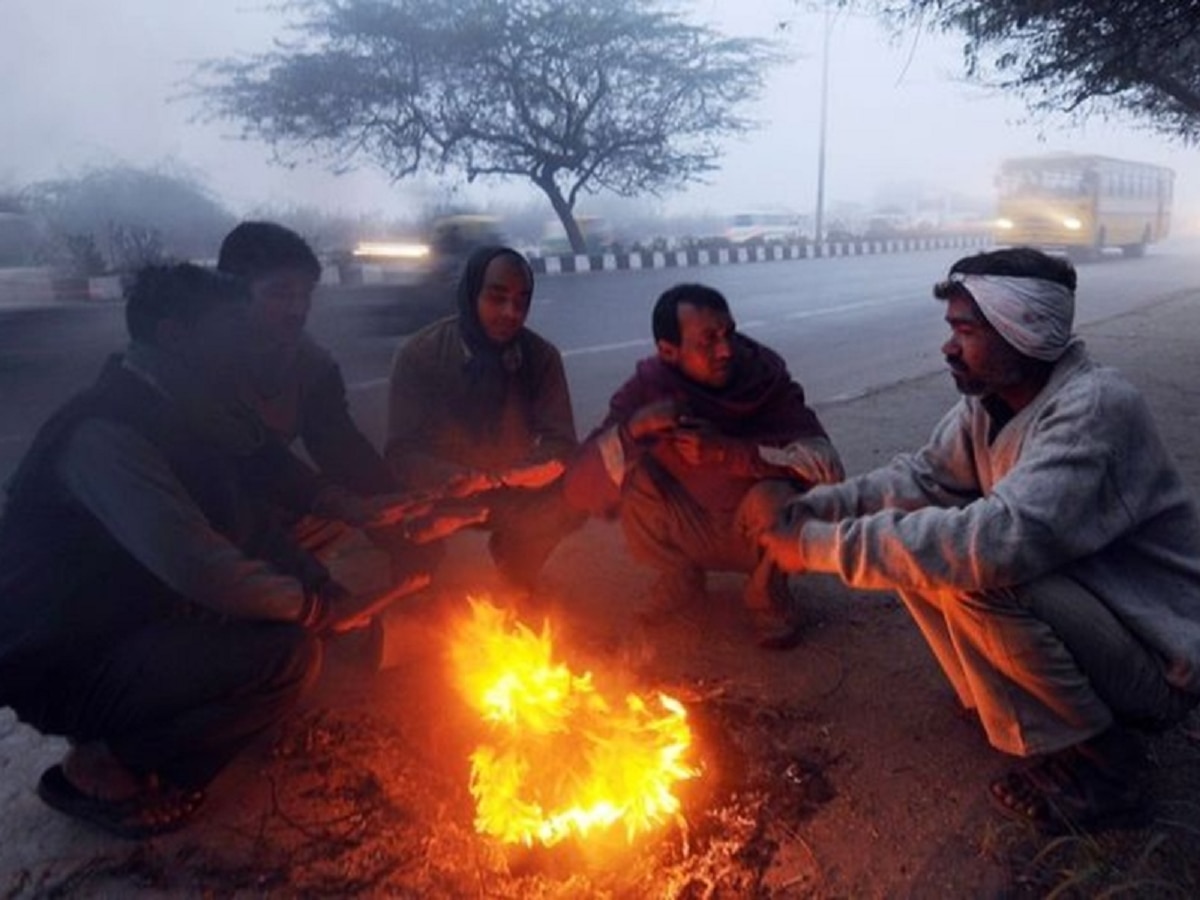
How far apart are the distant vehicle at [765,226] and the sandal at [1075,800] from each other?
3351 cm

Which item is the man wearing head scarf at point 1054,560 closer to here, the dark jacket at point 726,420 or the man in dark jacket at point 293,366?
the dark jacket at point 726,420

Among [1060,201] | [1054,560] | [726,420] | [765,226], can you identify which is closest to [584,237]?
[765,226]

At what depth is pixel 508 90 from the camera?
78.2ft

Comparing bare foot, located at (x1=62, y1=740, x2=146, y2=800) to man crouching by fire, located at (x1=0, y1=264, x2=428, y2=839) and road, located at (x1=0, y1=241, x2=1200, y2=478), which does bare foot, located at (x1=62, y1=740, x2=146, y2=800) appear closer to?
man crouching by fire, located at (x1=0, y1=264, x2=428, y2=839)

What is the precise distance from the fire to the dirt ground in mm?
74

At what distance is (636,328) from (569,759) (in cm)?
1052

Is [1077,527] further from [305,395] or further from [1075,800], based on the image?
[305,395]

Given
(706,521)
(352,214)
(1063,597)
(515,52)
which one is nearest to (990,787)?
(1063,597)

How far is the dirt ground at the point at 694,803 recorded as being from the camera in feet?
7.67

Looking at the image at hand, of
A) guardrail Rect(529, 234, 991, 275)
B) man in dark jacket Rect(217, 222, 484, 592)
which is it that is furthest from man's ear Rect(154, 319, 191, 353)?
guardrail Rect(529, 234, 991, 275)

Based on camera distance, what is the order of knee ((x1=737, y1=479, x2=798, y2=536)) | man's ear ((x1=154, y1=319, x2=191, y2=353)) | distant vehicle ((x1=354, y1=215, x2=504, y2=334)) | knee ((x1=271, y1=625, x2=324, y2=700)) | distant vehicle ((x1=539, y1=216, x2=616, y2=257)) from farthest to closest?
distant vehicle ((x1=539, y1=216, x2=616, y2=257)) < distant vehicle ((x1=354, y1=215, x2=504, y2=334)) < knee ((x1=737, y1=479, x2=798, y2=536)) < knee ((x1=271, y1=625, x2=324, y2=700)) < man's ear ((x1=154, y1=319, x2=191, y2=353))

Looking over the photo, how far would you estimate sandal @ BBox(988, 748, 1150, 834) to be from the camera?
2.44m

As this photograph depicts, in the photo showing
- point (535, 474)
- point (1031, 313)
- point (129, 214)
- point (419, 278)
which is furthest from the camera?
point (129, 214)

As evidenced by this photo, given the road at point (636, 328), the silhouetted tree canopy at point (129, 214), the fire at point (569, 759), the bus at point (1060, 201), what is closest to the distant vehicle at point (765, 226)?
the bus at point (1060, 201)
